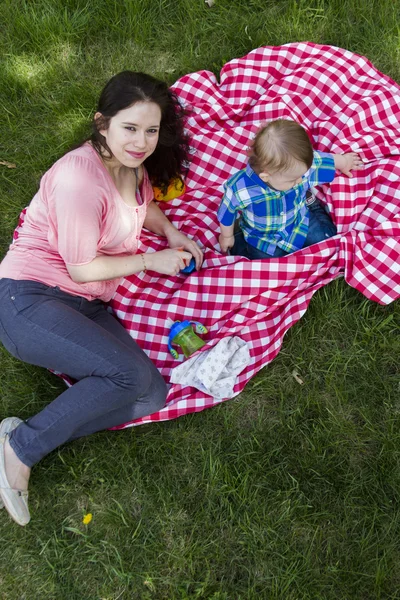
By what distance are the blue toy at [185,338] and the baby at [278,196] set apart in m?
0.57

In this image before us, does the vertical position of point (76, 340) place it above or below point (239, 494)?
above

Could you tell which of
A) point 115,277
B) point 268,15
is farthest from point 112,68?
point 115,277

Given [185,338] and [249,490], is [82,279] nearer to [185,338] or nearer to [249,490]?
[185,338]

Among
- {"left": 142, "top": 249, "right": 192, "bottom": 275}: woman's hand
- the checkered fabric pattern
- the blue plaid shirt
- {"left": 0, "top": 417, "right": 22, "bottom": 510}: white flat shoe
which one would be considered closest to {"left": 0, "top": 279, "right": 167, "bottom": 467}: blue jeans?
{"left": 0, "top": 417, "right": 22, "bottom": 510}: white flat shoe

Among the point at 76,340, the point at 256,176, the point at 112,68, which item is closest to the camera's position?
Result: the point at 76,340

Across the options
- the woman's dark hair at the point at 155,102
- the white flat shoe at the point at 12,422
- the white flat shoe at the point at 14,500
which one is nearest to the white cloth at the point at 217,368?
the white flat shoe at the point at 12,422

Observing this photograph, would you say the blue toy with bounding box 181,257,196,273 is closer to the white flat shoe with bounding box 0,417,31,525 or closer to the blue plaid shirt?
the blue plaid shirt

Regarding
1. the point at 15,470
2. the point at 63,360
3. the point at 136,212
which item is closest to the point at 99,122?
the point at 136,212

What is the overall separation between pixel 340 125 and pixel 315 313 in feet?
4.59

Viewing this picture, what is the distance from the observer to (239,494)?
2852 millimetres

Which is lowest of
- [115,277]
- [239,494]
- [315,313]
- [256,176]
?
[239,494]

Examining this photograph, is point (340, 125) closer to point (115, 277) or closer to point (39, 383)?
point (115, 277)

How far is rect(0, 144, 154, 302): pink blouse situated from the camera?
2.65 m

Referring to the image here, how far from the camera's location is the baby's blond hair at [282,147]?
2797 mm
